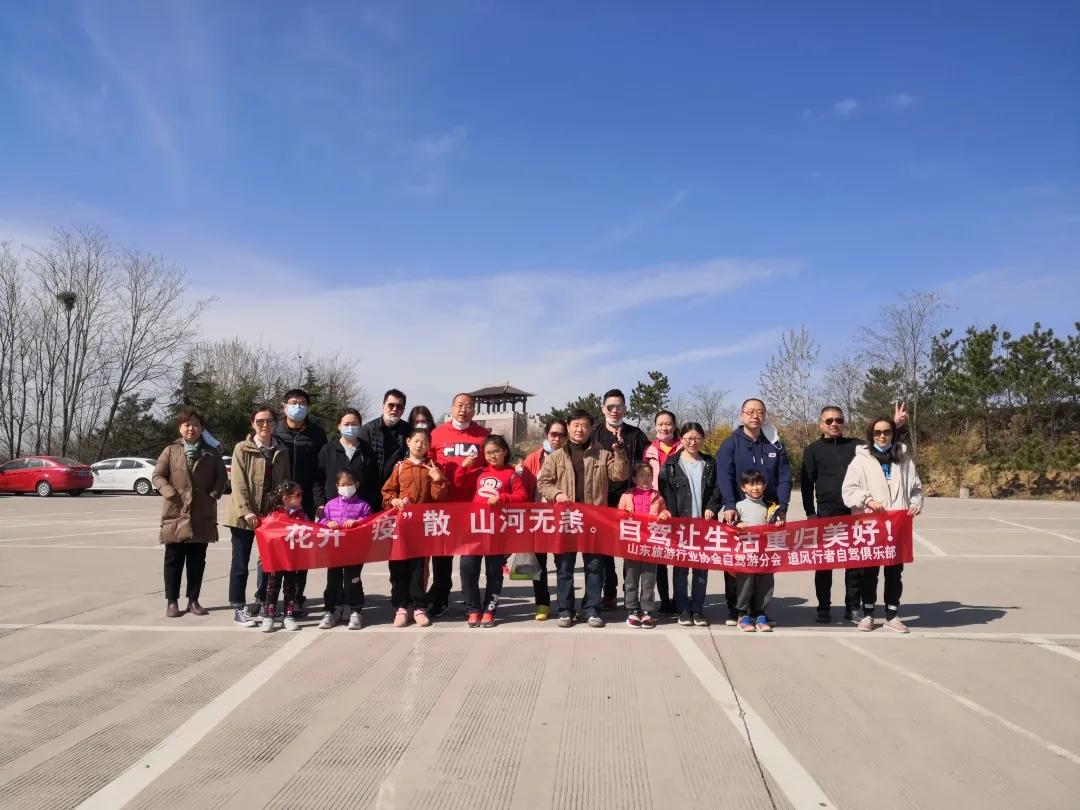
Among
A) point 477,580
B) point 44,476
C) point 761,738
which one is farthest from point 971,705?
point 44,476

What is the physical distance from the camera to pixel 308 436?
22.0 ft

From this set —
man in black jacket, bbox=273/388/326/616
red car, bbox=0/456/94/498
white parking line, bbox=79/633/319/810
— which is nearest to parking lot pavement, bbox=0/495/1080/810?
white parking line, bbox=79/633/319/810

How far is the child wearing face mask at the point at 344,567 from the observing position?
6.24 m

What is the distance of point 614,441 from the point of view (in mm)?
6730

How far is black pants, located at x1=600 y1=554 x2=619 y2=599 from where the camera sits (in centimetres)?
657

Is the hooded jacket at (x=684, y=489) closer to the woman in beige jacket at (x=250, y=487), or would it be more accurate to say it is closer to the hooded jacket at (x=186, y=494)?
the woman in beige jacket at (x=250, y=487)

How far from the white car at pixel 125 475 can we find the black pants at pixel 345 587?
2261cm

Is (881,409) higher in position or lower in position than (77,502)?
higher

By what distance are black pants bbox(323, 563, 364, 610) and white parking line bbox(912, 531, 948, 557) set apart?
28.0 feet

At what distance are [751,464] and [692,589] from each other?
3.99ft

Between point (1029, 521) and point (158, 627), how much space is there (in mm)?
16257

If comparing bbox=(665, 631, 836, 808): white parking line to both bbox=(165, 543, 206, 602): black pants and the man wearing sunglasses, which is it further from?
bbox=(165, 543, 206, 602): black pants

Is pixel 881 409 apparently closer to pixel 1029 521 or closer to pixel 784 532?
pixel 1029 521

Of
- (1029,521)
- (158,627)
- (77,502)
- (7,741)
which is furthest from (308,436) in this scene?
(77,502)
